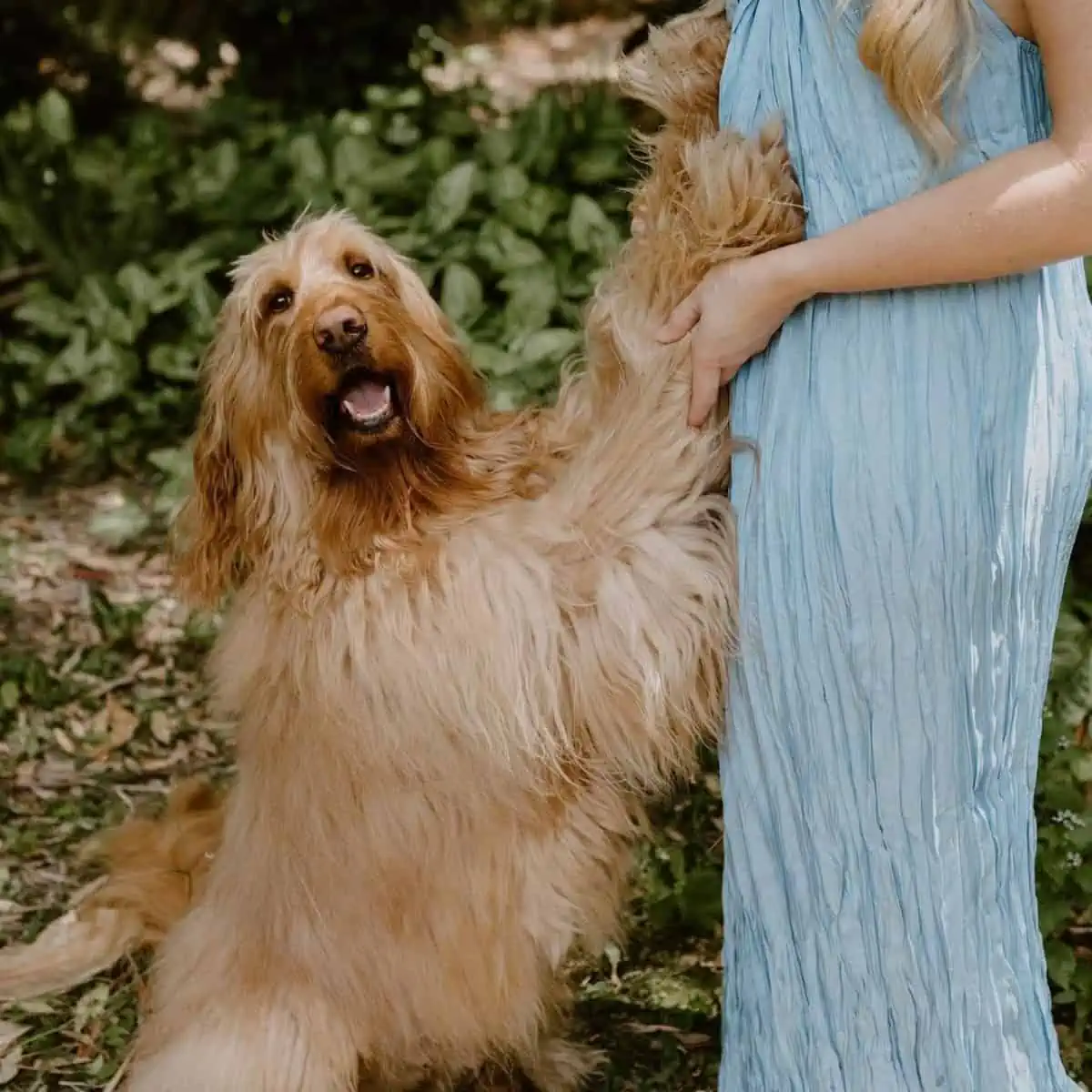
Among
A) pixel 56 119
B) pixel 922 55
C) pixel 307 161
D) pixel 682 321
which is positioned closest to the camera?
pixel 922 55

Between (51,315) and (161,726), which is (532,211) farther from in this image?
(161,726)

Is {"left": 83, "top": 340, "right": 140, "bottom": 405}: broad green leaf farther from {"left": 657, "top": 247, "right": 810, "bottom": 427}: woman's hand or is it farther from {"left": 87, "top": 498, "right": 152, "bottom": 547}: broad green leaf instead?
{"left": 657, "top": 247, "right": 810, "bottom": 427}: woman's hand

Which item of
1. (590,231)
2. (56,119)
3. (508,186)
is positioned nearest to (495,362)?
(590,231)

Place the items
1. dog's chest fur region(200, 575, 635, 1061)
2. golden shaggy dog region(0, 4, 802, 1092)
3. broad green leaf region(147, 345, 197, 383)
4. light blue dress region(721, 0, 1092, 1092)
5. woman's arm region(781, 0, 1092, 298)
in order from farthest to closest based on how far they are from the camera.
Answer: broad green leaf region(147, 345, 197, 383) → dog's chest fur region(200, 575, 635, 1061) → golden shaggy dog region(0, 4, 802, 1092) → light blue dress region(721, 0, 1092, 1092) → woman's arm region(781, 0, 1092, 298)

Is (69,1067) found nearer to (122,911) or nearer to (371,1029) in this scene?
(122,911)

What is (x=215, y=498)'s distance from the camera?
2.31 m

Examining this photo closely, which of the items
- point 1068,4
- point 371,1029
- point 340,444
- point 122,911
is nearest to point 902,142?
point 1068,4

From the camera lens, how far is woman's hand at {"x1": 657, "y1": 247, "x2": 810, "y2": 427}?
1660 millimetres

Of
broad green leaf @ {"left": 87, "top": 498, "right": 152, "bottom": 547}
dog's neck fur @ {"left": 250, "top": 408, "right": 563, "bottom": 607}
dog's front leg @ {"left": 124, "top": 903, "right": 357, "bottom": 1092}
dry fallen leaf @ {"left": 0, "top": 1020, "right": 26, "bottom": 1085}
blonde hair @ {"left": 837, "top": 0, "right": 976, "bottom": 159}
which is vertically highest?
blonde hair @ {"left": 837, "top": 0, "right": 976, "bottom": 159}

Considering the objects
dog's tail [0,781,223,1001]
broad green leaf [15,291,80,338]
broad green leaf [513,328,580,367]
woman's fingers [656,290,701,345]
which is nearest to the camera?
woman's fingers [656,290,701,345]

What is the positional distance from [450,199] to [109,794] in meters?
1.89

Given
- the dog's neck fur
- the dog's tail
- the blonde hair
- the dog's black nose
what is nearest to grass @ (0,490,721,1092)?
the dog's tail

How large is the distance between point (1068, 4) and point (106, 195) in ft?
13.1

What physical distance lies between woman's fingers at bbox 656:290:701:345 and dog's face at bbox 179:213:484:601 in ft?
1.42
